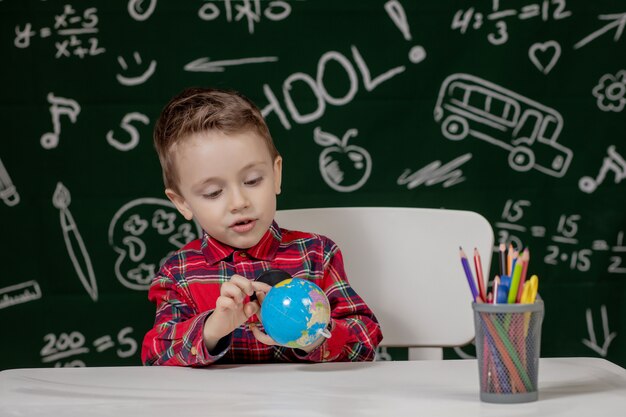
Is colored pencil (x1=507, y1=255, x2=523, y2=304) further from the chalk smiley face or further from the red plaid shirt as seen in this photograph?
the chalk smiley face

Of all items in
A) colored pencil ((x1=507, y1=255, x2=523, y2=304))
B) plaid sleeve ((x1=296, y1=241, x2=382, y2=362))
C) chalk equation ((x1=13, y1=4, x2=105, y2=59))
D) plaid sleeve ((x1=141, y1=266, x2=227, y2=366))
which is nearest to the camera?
colored pencil ((x1=507, y1=255, x2=523, y2=304))

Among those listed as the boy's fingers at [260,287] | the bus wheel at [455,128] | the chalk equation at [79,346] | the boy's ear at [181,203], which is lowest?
Result: the chalk equation at [79,346]

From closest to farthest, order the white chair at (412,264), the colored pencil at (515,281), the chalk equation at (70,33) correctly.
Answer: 1. the colored pencil at (515,281)
2. the white chair at (412,264)
3. the chalk equation at (70,33)

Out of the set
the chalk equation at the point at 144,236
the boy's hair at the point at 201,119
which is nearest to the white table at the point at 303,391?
the boy's hair at the point at 201,119

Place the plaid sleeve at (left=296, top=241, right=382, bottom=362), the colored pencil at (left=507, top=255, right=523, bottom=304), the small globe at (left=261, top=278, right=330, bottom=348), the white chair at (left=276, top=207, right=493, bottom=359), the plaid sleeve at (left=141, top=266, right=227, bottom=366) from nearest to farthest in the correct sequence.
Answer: the colored pencil at (left=507, top=255, right=523, bottom=304), the small globe at (left=261, top=278, right=330, bottom=348), the plaid sleeve at (left=141, top=266, right=227, bottom=366), the plaid sleeve at (left=296, top=241, right=382, bottom=362), the white chair at (left=276, top=207, right=493, bottom=359)

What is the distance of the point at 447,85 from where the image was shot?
2.30 meters

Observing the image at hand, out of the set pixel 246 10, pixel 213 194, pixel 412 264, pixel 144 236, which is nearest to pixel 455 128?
pixel 246 10

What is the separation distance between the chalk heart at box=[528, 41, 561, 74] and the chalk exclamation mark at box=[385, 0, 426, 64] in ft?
0.96

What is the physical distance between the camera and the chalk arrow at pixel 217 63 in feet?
7.50

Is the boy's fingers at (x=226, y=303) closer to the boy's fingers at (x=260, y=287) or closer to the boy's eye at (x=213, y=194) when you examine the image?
the boy's fingers at (x=260, y=287)

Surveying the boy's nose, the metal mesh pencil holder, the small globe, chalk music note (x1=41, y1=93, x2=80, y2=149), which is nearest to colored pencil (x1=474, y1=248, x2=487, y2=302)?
the metal mesh pencil holder

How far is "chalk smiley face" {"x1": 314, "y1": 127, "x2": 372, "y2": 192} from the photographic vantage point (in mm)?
2312

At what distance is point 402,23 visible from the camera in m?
2.29

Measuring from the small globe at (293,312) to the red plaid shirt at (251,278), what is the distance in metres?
0.23
